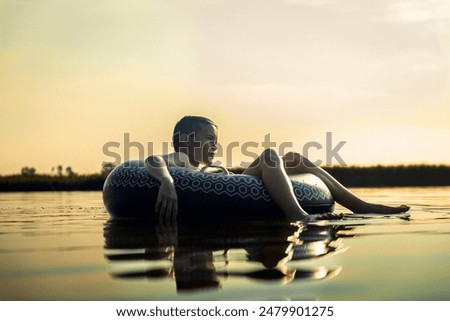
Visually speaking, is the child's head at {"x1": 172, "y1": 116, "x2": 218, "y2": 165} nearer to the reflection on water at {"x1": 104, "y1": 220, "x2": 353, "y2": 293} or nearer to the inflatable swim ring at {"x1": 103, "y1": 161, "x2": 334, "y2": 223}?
the inflatable swim ring at {"x1": 103, "y1": 161, "x2": 334, "y2": 223}

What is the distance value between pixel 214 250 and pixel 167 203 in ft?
5.65

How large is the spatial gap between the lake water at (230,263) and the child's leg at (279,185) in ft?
1.28

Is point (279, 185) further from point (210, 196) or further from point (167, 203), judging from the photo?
point (167, 203)

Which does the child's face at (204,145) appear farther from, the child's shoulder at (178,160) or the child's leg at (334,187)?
the child's leg at (334,187)

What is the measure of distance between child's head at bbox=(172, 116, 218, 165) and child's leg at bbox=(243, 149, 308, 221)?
46cm

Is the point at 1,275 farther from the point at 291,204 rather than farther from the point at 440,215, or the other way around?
the point at 440,215

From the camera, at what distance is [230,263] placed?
265 centimetres

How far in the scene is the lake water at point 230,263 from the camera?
222cm

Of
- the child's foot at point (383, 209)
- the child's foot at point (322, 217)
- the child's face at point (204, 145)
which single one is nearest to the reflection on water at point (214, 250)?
the child's foot at point (322, 217)

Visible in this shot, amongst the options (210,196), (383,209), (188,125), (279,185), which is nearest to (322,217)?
(279,185)

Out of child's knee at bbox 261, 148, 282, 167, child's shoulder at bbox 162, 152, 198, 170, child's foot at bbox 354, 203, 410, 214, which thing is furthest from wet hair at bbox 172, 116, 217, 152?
child's foot at bbox 354, 203, 410, 214

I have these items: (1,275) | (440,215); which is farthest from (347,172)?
(1,275)
